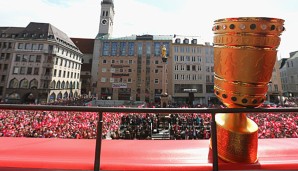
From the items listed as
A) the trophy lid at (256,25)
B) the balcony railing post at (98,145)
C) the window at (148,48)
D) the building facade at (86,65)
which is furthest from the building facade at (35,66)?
the trophy lid at (256,25)

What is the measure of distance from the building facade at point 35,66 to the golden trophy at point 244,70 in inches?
1795

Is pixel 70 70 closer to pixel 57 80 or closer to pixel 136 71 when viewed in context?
pixel 57 80

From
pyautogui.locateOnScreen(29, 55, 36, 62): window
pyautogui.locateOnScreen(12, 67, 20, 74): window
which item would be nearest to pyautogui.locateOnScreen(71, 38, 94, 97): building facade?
pyautogui.locateOnScreen(29, 55, 36, 62): window

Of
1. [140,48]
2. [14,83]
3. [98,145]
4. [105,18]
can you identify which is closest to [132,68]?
[140,48]

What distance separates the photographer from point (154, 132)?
1279 cm

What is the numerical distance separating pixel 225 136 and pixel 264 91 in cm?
62

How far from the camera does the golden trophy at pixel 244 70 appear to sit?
1.55 meters

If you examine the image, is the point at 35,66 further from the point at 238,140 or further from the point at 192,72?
the point at 238,140

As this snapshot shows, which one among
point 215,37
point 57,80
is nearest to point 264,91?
point 215,37

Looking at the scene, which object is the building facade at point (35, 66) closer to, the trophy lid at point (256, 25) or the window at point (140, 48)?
the window at point (140, 48)

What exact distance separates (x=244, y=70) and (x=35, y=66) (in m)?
49.6

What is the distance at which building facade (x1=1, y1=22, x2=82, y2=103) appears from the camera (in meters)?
39.0

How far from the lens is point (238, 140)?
5.29 ft

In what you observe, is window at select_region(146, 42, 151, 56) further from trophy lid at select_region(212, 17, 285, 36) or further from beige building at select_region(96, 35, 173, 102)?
trophy lid at select_region(212, 17, 285, 36)
